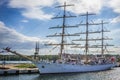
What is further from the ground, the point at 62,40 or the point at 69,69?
the point at 62,40

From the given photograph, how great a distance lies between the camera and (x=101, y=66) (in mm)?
83688

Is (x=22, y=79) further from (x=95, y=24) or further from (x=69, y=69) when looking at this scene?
(x=95, y=24)

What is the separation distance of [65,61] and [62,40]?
283 inches

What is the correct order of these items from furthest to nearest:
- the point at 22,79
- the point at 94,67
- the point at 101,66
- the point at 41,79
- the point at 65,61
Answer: the point at 101,66 → the point at 94,67 → the point at 65,61 → the point at 41,79 → the point at 22,79

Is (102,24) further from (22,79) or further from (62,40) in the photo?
(22,79)

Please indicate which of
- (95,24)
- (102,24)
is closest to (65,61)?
(95,24)

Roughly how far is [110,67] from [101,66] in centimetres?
932

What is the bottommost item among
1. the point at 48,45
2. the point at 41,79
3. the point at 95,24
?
the point at 41,79

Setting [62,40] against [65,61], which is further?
[62,40]

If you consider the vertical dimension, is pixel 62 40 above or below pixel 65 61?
above

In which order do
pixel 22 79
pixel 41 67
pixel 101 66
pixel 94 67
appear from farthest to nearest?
pixel 101 66 → pixel 94 67 → pixel 41 67 → pixel 22 79

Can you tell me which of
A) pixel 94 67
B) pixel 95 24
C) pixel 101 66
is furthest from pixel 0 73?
pixel 95 24

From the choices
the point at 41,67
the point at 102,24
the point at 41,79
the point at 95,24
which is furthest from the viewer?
the point at 102,24

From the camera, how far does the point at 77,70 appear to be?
69500mm
